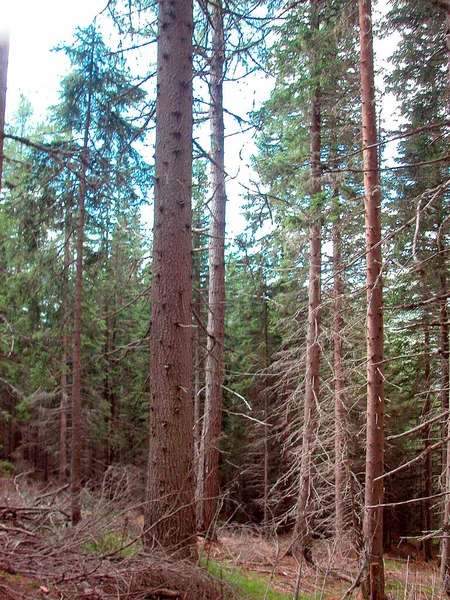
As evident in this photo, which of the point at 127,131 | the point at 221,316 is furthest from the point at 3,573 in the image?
the point at 127,131

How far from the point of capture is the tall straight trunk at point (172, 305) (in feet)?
13.9

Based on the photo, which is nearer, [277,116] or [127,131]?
[127,131]

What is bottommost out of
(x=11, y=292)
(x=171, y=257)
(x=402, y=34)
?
(x=171, y=257)

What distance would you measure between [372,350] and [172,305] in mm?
3164

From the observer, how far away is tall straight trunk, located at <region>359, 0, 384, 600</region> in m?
5.75

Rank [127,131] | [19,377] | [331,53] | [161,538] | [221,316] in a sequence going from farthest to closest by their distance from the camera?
[19,377]
[331,53]
[221,316]
[127,131]
[161,538]

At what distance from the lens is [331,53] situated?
9.79 metres

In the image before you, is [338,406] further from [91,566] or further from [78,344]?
[91,566]

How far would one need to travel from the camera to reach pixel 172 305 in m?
4.61

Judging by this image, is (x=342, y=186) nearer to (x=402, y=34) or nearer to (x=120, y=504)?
(x=402, y=34)

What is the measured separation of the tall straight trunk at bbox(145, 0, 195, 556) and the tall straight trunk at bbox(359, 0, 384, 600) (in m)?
2.40

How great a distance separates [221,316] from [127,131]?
11.6ft

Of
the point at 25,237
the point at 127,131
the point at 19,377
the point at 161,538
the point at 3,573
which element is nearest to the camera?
the point at 3,573

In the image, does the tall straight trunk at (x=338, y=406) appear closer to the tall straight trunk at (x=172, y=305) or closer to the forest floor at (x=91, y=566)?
the tall straight trunk at (x=172, y=305)
